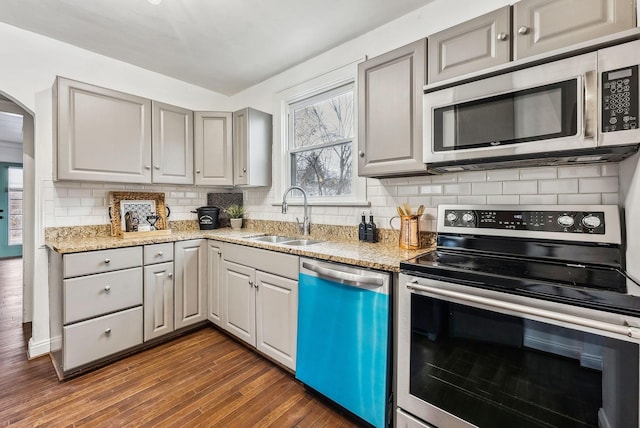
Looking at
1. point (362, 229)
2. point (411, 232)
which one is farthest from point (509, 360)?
point (362, 229)

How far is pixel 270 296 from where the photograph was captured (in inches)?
81.1

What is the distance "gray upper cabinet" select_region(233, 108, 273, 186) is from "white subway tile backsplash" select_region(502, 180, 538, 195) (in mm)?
2159

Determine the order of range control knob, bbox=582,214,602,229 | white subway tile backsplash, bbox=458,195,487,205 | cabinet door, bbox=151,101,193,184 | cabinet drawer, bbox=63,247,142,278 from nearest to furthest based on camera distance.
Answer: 1. range control knob, bbox=582,214,602,229
2. white subway tile backsplash, bbox=458,195,487,205
3. cabinet drawer, bbox=63,247,142,278
4. cabinet door, bbox=151,101,193,184

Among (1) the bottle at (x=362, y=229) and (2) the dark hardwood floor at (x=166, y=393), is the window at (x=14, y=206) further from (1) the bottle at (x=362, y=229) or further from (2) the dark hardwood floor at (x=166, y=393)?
(1) the bottle at (x=362, y=229)

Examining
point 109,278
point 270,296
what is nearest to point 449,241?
point 270,296

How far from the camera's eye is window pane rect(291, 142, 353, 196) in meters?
2.54

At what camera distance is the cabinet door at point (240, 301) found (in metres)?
2.23

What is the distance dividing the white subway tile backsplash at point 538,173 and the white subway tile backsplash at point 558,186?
0.03m

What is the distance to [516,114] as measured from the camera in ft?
4.29

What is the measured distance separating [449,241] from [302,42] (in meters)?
1.98

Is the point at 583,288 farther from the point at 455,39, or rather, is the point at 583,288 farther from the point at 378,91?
the point at 378,91

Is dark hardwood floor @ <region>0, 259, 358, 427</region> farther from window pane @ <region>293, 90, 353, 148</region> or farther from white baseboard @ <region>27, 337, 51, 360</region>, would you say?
window pane @ <region>293, 90, 353, 148</region>

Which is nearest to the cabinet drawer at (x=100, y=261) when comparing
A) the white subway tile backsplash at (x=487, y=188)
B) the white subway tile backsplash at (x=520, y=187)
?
the white subway tile backsplash at (x=487, y=188)

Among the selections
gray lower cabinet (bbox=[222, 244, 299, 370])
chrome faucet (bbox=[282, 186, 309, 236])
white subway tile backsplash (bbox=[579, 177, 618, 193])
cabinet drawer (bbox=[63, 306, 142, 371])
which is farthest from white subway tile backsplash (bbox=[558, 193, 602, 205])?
cabinet drawer (bbox=[63, 306, 142, 371])
